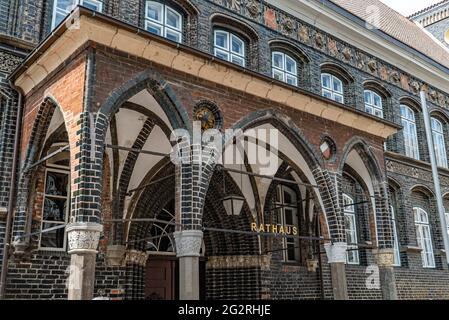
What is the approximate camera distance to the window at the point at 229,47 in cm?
1345

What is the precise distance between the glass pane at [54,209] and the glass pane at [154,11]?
4947mm

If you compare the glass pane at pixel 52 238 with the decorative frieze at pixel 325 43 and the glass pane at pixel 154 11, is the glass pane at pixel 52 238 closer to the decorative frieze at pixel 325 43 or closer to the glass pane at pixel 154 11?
the glass pane at pixel 154 11

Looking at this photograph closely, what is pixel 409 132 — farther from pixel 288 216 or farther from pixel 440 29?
pixel 440 29

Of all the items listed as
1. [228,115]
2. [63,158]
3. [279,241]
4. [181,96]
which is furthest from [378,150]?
[63,158]

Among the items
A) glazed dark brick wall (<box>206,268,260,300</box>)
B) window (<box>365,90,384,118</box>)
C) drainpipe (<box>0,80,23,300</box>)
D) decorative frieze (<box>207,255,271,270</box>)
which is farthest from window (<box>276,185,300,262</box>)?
drainpipe (<box>0,80,23,300</box>)

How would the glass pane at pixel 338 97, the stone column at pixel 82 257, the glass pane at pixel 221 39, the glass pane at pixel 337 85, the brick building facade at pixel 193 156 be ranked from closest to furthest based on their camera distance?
the stone column at pixel 82 257 < the brick building facade at pixel 193 156 < the glass pane at pixel 221 39 < the glass pane at pixel 338 97 < the glass pane at pixel 337 85

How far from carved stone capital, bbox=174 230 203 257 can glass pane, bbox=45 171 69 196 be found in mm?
3556

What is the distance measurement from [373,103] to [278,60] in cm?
499

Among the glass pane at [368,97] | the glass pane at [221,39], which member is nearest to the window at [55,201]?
the glass pane at [221,39]

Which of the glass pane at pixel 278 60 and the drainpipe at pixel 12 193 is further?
the glass pane at pixel 278 60

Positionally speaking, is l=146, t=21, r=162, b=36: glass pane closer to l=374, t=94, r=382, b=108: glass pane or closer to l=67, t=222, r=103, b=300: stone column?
l=67, t=222, r=103, b=300: stone column

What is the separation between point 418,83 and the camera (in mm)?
20109
